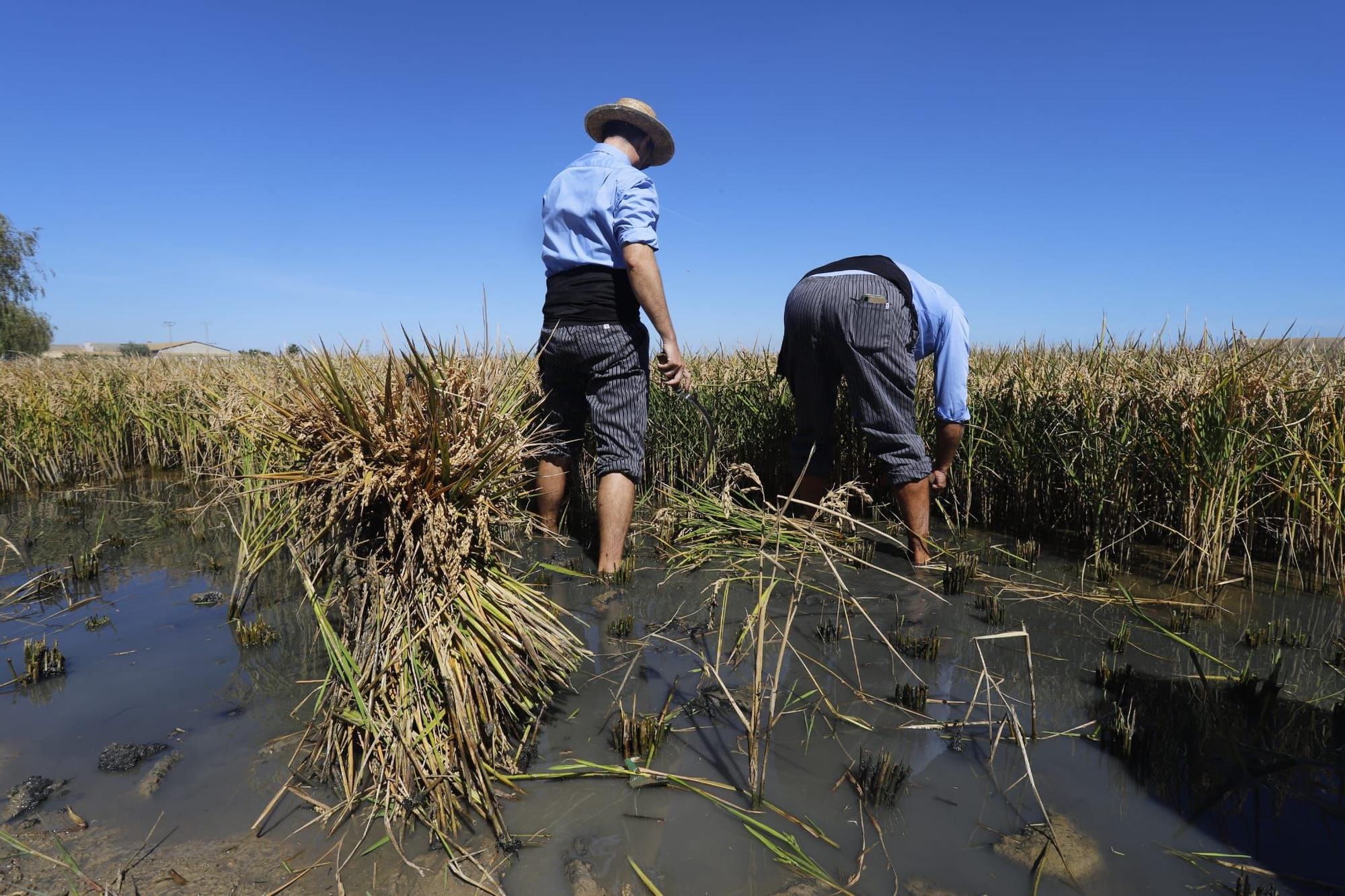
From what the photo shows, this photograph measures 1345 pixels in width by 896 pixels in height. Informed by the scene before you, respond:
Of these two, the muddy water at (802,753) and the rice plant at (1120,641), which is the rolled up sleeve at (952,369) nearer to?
the muddy water at (802,753)

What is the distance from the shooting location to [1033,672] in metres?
2.60

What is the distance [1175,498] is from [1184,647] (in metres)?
1.44

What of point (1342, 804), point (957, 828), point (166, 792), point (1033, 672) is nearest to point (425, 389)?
point (166, 792)

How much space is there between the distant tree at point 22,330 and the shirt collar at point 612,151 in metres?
41.3

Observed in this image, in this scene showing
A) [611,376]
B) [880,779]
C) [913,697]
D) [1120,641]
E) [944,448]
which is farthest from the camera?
[944,448]

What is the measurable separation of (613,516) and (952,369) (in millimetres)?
1965

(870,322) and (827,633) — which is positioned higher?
(870,322)

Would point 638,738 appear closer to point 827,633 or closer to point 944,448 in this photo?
point 827,633

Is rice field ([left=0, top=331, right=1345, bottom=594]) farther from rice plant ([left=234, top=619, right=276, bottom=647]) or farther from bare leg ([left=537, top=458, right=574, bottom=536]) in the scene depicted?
bare leg ([left=537, top=458, right=574, bottom=536])

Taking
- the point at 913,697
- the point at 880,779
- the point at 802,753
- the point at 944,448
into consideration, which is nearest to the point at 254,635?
the point at 802,753

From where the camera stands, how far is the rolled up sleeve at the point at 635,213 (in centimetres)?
318

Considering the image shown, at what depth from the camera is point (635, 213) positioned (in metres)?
3.19

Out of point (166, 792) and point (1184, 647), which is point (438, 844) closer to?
point (166, 792)

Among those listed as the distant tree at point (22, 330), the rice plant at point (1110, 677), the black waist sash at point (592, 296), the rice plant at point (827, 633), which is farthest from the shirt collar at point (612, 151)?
the distant tree at point (22, 330)
